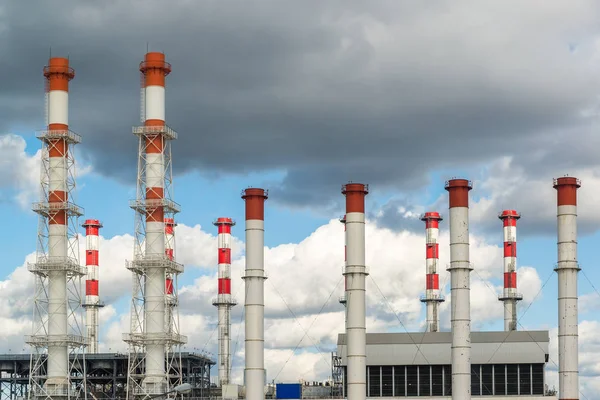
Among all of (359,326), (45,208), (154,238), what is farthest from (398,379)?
(45,208)

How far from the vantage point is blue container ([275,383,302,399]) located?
91.9m

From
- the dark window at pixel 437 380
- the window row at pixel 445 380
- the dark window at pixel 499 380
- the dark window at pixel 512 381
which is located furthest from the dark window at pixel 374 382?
the dark window at pixel 512 381

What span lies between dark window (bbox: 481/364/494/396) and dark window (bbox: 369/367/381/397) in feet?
27.8

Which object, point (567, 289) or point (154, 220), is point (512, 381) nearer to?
→ point (567, 289)

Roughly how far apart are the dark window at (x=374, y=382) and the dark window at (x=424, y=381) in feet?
11.2

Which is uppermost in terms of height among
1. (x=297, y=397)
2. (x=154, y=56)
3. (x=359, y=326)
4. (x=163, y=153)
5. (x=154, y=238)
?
(x=154, y=56)

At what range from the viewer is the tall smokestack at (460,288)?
235 feet

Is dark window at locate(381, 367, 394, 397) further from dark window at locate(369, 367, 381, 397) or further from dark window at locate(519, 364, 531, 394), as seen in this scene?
dark window at locate(519, 364, 531, 394)

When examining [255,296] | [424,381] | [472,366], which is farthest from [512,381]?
[255,296]

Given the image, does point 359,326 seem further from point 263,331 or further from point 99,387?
point 99,387

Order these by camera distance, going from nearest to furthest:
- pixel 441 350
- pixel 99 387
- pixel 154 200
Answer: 1. pixel 154 200
2. pixel 441 350
3. pixel 99 387

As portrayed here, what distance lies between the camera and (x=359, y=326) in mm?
72062

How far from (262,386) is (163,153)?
61.7ft

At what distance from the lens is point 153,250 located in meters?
78.4
